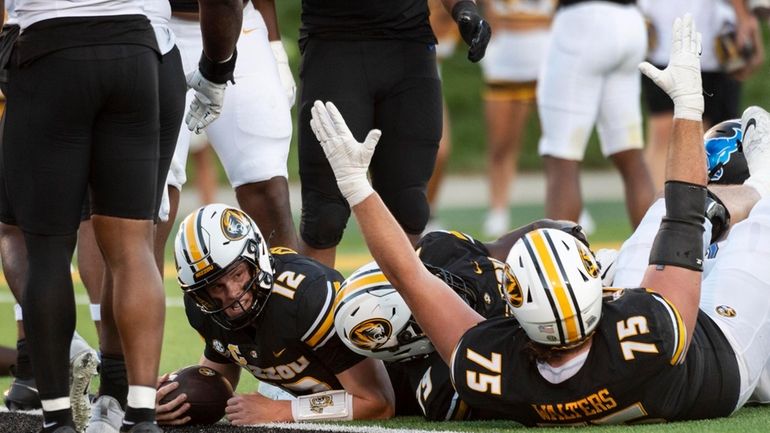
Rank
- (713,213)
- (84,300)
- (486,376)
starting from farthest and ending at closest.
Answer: (84,300) → (713,213) → (486,376)

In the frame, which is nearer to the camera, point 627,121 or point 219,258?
point 219,258

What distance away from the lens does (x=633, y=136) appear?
747 centimetres

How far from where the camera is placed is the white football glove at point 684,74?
4.25 metres

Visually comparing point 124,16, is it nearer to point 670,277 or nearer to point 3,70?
point 3,70

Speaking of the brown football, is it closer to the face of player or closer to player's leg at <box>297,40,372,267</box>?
the face of player

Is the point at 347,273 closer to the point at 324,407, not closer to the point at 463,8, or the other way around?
the point at 463,8

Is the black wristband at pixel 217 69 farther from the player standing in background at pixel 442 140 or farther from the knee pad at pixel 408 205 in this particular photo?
the player standing in background at pixel 442 140

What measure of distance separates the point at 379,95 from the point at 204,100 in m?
1.23

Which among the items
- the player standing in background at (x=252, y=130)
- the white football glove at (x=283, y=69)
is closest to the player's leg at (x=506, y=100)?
the white football glove at (x=283, y=69)

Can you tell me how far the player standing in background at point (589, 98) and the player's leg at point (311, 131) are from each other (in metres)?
2.08

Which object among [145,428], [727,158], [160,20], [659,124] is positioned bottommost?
[659,124]

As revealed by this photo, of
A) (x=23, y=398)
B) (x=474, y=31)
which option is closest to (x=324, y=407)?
(x=23, y=398)

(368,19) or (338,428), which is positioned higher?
Result: (368,19)

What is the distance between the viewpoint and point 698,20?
8.78 meters
